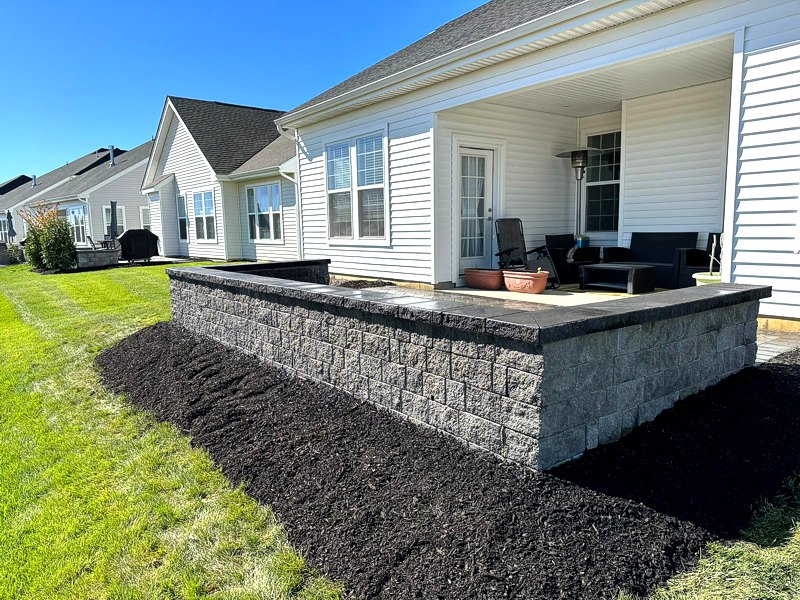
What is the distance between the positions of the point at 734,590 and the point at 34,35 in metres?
28.2

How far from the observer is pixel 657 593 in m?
1.88

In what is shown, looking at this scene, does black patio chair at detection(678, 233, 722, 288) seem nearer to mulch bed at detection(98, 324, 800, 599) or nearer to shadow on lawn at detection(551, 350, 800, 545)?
mulch bed at detection(98, 324, 800, 599)

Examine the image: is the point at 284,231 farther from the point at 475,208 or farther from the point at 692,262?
the point at 692,262

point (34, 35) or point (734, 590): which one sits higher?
point (34, 35)

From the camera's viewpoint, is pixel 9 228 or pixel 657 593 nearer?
pixel 657 593

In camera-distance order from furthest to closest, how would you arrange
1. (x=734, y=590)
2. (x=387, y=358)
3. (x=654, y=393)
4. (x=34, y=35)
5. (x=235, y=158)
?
(x=34, y=35)
(x=235, y=158)
(x=387, y=358)
(x=654, y=393)
(x=734, y=590)

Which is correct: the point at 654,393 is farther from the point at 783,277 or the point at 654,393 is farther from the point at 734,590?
the point at 783,277

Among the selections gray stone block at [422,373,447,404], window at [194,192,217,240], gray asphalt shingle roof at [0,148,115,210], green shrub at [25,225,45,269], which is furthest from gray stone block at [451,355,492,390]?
gray asphalt shingle roof at [0,148,115,210]

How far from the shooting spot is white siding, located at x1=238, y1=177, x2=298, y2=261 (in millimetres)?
14445

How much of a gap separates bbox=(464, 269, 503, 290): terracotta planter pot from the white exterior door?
32 centimetres

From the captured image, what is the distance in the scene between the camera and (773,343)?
177 inches

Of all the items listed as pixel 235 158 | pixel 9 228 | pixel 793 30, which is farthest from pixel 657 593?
pixel 9 228

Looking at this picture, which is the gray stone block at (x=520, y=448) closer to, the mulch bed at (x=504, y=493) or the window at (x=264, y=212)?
the mulch bed at (x=504, y=493)

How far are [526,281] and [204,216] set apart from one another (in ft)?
44.0
